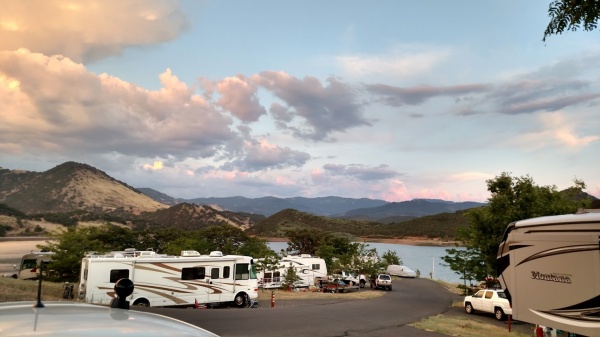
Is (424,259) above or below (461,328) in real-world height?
below

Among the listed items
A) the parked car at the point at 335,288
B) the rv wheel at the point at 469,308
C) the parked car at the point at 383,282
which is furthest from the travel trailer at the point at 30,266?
the rv wheel at the point at 469,308

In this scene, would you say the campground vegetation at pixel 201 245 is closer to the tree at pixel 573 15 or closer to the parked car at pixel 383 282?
the parked car at pixel 383 282

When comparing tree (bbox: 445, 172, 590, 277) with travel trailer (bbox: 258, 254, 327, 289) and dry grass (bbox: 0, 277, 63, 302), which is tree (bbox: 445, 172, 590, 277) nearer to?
travel trailer (bbox: 258, 254, 327, 289)

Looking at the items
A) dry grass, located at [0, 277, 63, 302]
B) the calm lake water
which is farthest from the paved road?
the calm lake water

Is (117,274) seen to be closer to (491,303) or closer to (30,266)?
(30,266)

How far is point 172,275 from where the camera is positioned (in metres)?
21.9

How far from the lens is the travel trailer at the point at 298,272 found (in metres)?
37.6

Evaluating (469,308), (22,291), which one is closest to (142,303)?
(22,291)

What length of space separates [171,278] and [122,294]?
64.9 ft

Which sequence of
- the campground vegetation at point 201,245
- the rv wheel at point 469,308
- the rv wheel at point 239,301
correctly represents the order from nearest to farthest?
the rv wheel at point 239,301 → the rv wheel at point 469,308 → the campground vegetation at point 201,245

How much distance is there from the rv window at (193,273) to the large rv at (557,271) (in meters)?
16.1

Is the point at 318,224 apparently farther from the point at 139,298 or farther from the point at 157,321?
the point at 157,321

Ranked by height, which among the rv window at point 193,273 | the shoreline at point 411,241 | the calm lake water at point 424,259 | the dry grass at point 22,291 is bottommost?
the calm lake water at point 424,259

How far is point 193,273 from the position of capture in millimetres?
22688
